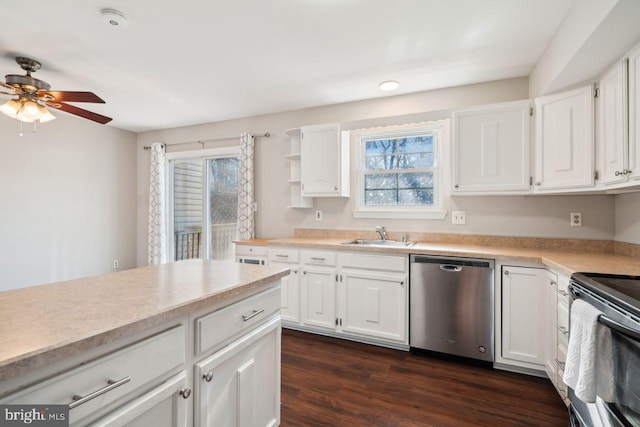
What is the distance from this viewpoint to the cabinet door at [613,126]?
1.75 meters

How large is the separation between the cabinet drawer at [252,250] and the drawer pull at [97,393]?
2.43m

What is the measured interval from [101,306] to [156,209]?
4.04 meters

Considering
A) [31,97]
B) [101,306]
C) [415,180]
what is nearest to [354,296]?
[415,180]

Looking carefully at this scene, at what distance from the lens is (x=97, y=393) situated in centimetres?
74

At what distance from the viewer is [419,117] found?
306 cm

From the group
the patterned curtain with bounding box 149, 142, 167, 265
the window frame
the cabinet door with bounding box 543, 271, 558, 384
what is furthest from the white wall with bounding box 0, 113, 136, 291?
the cabinet door with bounding box 543, 271, 558, 384

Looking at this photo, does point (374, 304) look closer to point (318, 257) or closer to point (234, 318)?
point (318, 257)

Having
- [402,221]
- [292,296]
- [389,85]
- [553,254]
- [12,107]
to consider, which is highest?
[389,85]

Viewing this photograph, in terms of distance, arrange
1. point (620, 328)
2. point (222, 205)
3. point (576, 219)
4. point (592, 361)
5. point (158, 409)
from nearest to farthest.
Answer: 1. point (158, 409)
2. point (620, 328)
3. point (592, 361)
4. point (576, 219)
5. point (222, 205)

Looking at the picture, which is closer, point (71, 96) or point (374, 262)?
point (71, 96)

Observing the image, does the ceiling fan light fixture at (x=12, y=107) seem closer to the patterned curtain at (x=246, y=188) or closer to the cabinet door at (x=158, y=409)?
the patterned curtain at (x=246, y=188)

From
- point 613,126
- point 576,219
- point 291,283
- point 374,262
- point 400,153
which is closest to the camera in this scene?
point 613,126

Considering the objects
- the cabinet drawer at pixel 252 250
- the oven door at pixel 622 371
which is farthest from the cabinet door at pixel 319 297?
the oven door at pixel 622 371

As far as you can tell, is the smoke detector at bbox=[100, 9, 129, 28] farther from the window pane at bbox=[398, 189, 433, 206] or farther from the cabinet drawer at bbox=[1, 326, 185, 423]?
the window pane at bbox=[398, 189, 433, 206]
